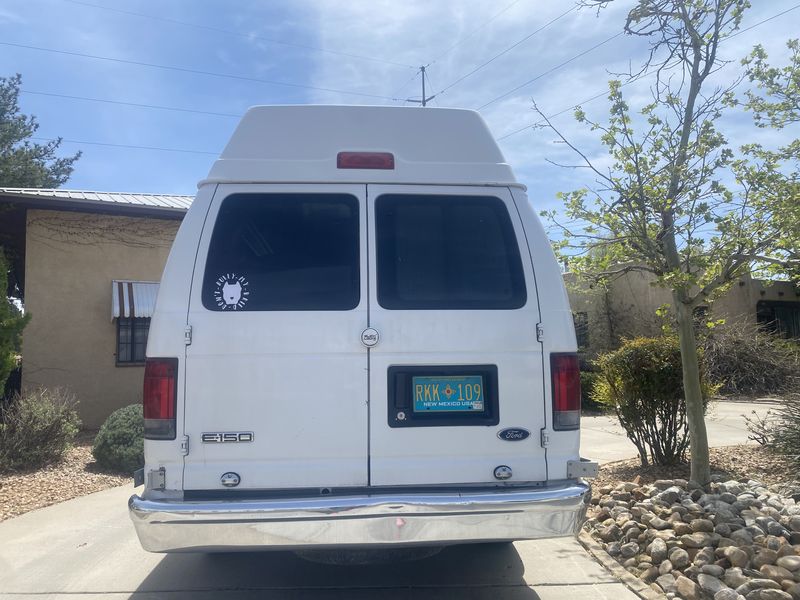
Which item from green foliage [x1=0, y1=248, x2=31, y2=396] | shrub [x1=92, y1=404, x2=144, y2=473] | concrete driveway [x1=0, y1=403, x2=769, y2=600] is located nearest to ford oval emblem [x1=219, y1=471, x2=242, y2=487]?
concrete driveway [x1=0, y1=403, x2=769, y2=600]

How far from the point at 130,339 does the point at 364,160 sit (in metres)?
8.75

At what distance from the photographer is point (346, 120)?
3.96 meters

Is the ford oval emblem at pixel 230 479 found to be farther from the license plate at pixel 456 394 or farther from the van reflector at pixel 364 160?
the van reflector at pixel 364 160

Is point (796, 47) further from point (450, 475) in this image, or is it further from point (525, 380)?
point (450, 475)

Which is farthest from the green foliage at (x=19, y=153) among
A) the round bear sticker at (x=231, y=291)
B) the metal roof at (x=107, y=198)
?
the round bear sticker at (x=231, y=291)

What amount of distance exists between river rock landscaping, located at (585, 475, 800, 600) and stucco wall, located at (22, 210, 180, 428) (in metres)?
8.13

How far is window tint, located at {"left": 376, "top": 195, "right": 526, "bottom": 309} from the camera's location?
3.68 m

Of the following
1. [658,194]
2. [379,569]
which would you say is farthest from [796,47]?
[379,569]

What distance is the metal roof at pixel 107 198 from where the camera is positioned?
10570 millimetres

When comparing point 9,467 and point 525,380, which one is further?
point 9,467

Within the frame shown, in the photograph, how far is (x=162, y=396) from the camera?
3.46 metres

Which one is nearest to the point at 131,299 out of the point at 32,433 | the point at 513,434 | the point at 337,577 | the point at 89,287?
the point at 89,287

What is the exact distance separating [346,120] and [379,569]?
298 cm

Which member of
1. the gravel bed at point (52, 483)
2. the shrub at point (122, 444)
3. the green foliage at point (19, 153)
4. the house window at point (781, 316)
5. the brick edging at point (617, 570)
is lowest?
the brick edging at point (617, 570)
